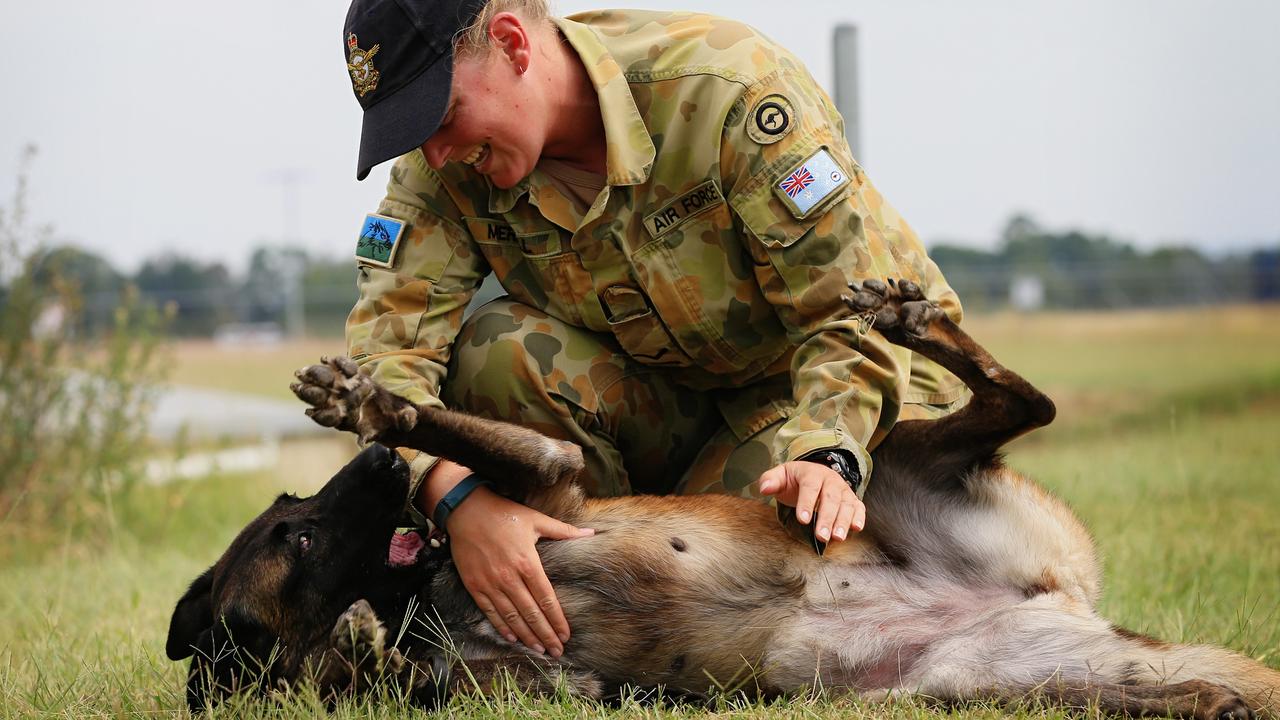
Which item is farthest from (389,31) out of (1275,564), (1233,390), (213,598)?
(1233,390)

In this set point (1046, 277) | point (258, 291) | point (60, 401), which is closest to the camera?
point (60, 401)

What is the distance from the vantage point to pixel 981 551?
2.81m

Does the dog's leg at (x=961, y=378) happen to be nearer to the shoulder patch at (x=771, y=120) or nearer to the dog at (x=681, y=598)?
the dog at (x=681, y=598)

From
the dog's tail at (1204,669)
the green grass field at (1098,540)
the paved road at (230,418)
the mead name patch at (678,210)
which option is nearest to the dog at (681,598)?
the dog's tail at (1204,669)

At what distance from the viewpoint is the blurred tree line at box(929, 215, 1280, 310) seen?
14.2 m

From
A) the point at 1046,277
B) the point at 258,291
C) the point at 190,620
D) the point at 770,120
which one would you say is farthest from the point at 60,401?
the point at 258,291

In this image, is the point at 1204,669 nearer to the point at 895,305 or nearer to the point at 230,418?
the point at 895,305

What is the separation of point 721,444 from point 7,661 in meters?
2.09

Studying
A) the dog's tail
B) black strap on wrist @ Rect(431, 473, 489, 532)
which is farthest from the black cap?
the dog's tail

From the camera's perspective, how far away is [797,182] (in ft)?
8.89

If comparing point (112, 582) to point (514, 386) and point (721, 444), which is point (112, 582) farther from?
point (721, 444)

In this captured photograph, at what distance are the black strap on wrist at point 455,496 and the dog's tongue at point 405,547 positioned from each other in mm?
175

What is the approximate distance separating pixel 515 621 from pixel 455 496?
0.34m

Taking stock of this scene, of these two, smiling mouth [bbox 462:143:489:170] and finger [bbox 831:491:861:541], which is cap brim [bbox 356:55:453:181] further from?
finger [bbox 831:491:861:541]
